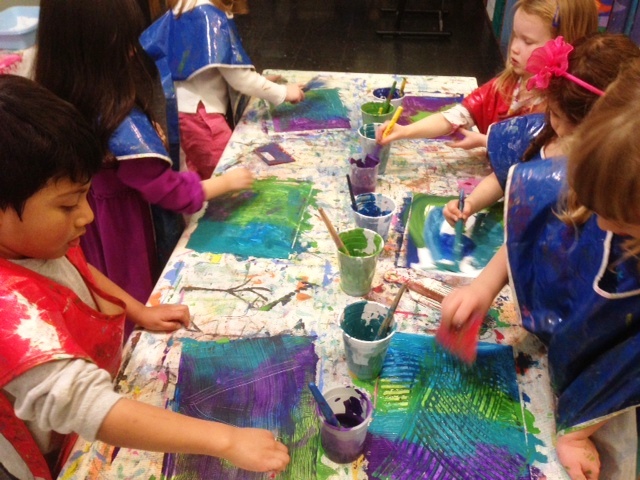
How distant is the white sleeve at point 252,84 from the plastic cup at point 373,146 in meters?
0.41

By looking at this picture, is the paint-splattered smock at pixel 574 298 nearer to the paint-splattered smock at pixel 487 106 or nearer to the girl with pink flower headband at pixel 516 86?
the girl with pink flower headband at pixel 516 86

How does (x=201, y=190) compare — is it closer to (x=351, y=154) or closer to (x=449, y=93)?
(x=351, y=154)

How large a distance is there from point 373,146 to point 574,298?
2.29ft

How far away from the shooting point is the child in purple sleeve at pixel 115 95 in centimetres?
117

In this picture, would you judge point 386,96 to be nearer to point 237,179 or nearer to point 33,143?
point 237,179

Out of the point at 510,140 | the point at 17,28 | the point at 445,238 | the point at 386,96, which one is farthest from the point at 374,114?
the point at 17,28

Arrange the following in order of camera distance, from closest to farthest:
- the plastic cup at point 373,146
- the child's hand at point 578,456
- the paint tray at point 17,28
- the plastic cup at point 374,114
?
the child's hand at point 578,456, the plastic cup at point 373,146, the plastic cup at point 374,114, the paint tray at point 17,28

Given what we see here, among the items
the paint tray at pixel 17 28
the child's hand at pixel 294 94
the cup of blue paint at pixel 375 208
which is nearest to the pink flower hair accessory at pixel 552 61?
the cup of blue paint at pixel 375 208

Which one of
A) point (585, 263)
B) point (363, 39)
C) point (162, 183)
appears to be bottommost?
point (363, 39)

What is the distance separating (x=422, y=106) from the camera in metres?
1.79

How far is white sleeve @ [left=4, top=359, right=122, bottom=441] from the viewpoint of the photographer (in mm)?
665

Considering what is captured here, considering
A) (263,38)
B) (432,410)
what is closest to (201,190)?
(432,410)

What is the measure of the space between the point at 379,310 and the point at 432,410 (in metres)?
0.18

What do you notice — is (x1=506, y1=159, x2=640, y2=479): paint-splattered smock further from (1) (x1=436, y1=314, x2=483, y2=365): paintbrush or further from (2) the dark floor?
(2) the dark floor
